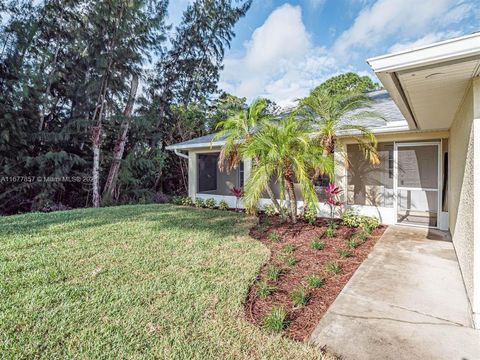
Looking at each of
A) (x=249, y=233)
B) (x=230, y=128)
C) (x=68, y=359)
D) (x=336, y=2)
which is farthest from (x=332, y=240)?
(x=336, y=2)

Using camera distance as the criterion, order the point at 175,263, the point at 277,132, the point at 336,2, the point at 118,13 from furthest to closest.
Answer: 1. the point at 118,13
2. the point at 336,2
3. the point at 277,132
4. the point at 175,263

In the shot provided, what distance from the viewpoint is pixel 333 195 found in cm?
783

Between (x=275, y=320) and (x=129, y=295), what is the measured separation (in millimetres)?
1925

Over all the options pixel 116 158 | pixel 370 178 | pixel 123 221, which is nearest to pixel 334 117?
pixel 370 178

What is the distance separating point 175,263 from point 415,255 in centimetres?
455

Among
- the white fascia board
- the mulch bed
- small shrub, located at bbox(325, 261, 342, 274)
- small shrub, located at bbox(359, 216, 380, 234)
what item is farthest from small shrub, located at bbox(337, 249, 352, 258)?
the white fascia board

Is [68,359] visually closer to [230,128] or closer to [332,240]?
[332,240]

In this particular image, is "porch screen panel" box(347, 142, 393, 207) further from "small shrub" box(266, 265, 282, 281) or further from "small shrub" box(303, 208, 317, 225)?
"small shrub" box(266, 265, 282, 281)

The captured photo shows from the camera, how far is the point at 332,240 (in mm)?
6082

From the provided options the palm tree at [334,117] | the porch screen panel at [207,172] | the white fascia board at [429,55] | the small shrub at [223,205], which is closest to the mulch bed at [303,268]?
the palm tree at [334,117]

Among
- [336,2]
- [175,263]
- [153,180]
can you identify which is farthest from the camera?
[153,180]

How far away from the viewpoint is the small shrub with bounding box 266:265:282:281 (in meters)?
4.12

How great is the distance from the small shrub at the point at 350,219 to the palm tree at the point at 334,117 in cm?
159

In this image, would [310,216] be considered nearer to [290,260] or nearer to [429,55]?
[290,260]
